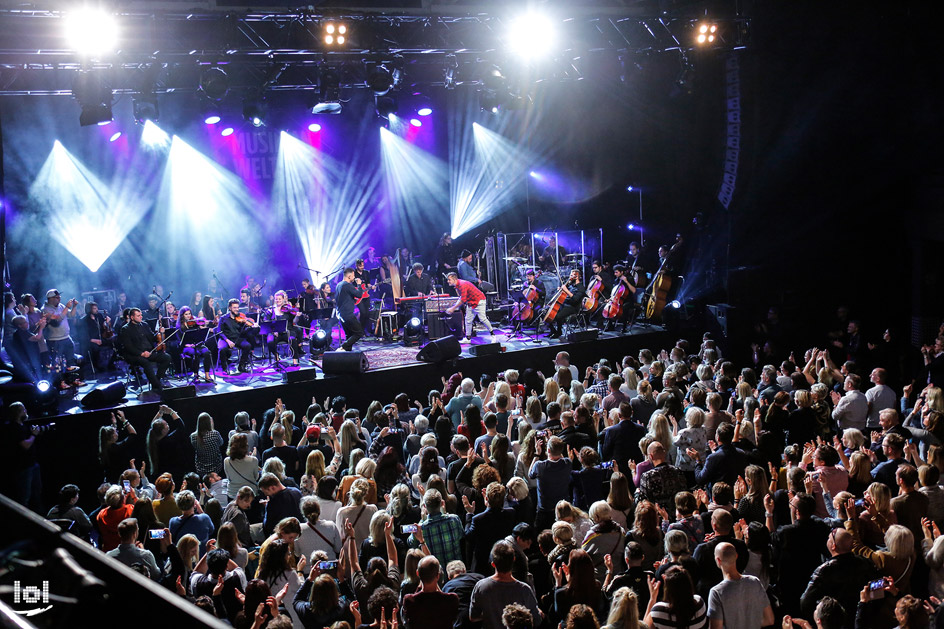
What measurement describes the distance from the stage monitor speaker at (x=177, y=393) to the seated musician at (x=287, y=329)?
233 cm

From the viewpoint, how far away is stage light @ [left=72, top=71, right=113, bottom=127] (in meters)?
10.6

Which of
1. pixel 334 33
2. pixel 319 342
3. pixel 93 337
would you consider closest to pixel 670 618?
pixel 334 33

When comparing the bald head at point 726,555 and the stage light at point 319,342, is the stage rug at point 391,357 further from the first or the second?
Answer: the bald head at point 726,555

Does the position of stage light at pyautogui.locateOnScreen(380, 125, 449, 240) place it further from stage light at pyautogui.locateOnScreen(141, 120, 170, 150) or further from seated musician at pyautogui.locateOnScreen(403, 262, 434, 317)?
stage light at pyautogui.locateOnScreen(141, 120, 170, 150)

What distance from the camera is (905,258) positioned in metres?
14.0

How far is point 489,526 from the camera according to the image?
538 centimetres

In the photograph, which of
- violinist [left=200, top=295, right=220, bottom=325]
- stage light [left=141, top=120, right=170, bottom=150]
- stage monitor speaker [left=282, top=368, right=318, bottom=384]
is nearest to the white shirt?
stage monitor speaker [left=282, top=368, right=318, bottom=384]

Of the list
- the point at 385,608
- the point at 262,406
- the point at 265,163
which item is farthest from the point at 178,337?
the point at 385,608

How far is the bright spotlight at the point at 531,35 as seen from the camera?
11.8 metres

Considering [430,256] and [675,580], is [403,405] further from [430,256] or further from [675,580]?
[430,256]

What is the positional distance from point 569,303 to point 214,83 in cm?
696

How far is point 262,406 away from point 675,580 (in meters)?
8.47

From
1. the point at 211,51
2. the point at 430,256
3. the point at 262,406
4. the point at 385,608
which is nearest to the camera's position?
the point at 385,608

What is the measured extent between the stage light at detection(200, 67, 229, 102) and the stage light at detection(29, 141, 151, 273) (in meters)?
6.39
